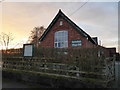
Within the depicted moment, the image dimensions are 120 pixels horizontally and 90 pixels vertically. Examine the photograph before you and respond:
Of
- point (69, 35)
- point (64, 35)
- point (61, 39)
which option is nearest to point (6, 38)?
point (61, 39)

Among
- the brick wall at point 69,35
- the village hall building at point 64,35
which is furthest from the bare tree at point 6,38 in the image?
the brick wall at point 69,35

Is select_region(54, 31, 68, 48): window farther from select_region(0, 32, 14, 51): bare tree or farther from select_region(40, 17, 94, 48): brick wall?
select_region(0, 32, 14, 51): bare tree

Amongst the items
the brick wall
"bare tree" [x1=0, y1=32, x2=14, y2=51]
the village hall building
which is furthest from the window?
"bare tree" [x1=0, y1=32, x2=14, y2=51]

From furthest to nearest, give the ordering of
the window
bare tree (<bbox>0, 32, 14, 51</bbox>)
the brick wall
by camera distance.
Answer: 1. bare tree (<bbox>0, 32, 14, 51</bbox>)
2. the window
3. the brick wall

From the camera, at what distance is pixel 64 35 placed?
600 inches

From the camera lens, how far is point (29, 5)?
41.2ft

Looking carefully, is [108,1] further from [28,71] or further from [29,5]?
[28,71]

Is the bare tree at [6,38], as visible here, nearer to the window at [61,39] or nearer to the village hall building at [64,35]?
the village hall building at [64,35]

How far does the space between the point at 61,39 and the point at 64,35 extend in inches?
25.0

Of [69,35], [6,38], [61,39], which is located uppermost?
[6,38]

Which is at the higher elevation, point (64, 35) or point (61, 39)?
point (64, 35)

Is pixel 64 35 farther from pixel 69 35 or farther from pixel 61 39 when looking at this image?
pixel 69 35

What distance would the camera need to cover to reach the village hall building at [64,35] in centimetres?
1390

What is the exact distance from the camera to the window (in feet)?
49.4
